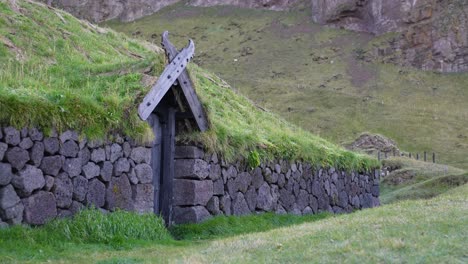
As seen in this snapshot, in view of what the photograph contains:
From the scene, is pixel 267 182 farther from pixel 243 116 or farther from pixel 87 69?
pixel 87 69

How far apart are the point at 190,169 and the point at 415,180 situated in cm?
2147

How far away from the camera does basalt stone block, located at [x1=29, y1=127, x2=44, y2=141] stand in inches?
362

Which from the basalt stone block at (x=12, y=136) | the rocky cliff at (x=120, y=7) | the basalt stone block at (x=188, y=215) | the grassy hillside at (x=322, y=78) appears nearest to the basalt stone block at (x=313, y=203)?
the basalt stone block at (x=188, y=215)

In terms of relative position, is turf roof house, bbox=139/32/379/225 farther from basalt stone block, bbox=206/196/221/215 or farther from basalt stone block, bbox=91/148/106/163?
basalt stone block, bbox=91/148/106/163

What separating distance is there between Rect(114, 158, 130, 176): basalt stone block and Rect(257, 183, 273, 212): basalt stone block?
428 centimetres

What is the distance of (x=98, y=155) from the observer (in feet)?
34.0

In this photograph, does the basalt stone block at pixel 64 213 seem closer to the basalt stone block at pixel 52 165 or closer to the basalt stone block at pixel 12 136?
the basalt stone block at pixel 52 165

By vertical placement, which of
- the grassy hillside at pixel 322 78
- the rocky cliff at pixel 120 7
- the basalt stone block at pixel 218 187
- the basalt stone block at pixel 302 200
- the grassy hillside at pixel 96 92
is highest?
the rocky cliff at pixel 120 7

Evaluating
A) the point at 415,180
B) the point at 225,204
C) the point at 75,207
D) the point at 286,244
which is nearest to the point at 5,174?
the point at 75,207

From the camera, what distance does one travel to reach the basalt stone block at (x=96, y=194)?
33.4 ft

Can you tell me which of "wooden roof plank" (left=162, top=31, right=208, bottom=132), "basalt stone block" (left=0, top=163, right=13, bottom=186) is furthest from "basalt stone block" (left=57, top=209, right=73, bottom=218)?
"wooden roof plank" (left=162, top=31, right=208, bottom=132)

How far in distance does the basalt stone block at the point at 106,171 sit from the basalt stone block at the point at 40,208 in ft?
3.70

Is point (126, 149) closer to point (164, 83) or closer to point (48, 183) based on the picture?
point (164, 83)

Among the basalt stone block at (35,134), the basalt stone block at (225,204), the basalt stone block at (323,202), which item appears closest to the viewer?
the basalt stone block at (35,134)
